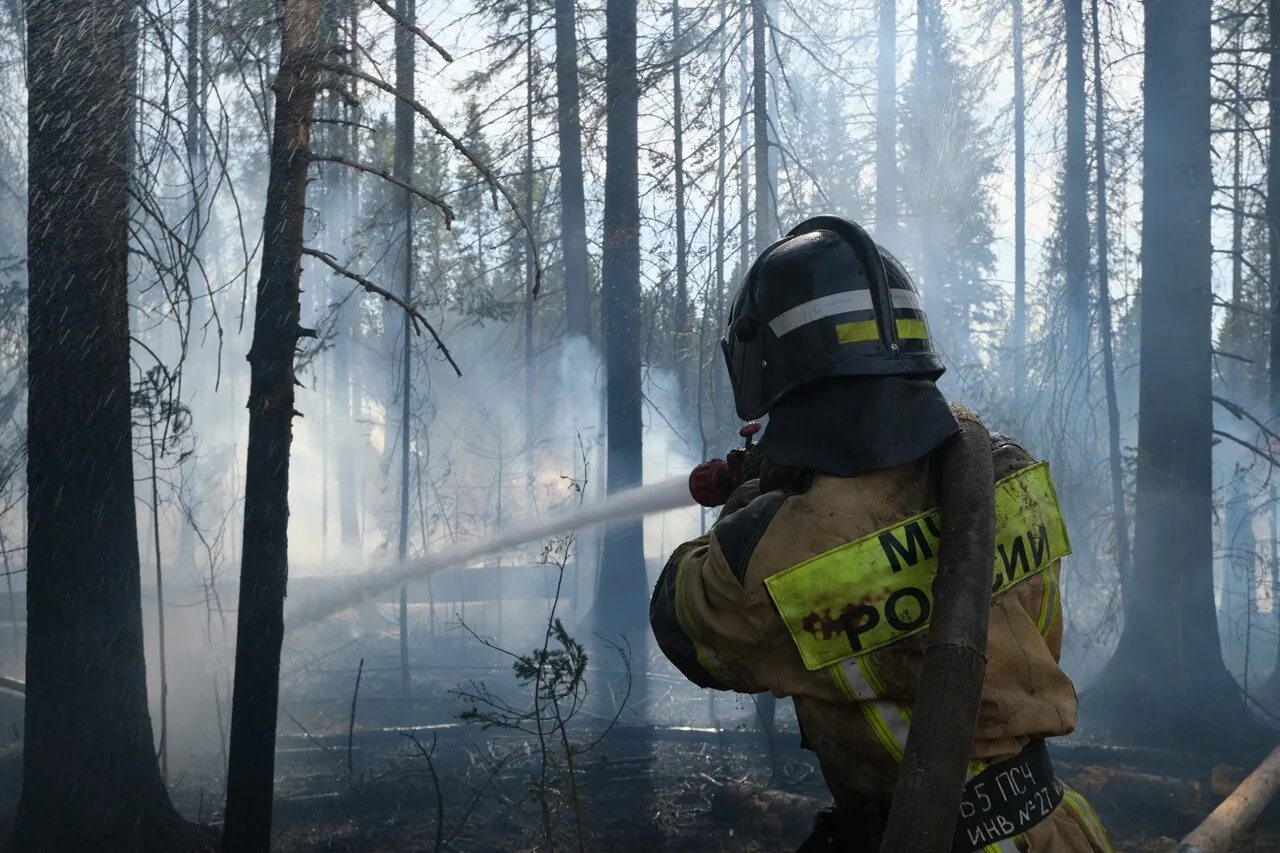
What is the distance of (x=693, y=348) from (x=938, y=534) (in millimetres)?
13665

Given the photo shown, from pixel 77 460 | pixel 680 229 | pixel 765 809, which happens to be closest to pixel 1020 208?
pixel 680 229

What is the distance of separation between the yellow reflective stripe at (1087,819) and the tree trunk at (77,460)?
4.51m

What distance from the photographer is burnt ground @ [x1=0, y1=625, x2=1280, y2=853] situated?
6.06m

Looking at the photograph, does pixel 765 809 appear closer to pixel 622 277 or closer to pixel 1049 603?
pixel 1049 603

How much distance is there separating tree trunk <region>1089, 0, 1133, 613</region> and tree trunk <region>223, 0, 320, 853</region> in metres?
7.50

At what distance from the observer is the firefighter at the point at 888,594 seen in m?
1.83

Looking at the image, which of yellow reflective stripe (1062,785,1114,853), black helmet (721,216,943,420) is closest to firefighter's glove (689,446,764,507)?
black helmet (721,216,943,420)

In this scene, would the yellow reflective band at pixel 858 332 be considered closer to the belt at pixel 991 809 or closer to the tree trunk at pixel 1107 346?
the belt at pixel 991 809

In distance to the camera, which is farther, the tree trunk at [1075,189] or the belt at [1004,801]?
the tree trunk at [1075,189]

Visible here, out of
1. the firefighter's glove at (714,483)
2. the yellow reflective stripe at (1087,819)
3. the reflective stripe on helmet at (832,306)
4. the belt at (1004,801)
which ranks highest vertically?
the reflective stripe on helmet at (832,306)

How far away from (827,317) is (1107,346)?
34.0 feet

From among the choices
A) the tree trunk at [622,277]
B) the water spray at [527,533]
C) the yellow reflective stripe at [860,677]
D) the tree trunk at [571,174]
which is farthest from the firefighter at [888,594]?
the tree trunk at [571,174]

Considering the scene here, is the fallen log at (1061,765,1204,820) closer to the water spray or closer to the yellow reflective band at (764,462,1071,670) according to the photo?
the water spray

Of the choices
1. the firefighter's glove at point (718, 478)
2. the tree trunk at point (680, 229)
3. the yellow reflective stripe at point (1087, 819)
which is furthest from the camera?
the tree trunk at point (680, 229)
